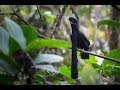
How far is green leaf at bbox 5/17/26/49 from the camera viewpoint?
2.35ft

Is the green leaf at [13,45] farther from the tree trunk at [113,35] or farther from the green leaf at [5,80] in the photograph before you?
the tree trunk at [113,35]

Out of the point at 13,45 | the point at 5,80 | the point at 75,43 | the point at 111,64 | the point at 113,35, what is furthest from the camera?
the point at 113,35

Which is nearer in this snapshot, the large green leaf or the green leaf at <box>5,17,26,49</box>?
the green leaf at <box>5,17,26,49</box>

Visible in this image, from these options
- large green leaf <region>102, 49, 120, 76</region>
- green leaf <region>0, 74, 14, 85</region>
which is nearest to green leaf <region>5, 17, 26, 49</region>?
green leaf <region>0, 74, 14, 85</region>

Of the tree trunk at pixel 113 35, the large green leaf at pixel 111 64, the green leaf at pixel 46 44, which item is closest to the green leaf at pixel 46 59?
the green leaf at pixel 46 44

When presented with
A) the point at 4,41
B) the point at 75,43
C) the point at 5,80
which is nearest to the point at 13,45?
the point at 4,41

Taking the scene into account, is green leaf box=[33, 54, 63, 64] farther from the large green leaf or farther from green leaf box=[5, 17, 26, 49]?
the large green leaf

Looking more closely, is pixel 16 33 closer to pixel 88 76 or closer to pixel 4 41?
pixel 4 41

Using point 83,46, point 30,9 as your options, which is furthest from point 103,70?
point 30,9

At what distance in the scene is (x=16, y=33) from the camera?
0.74 metres

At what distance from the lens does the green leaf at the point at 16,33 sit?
72cm

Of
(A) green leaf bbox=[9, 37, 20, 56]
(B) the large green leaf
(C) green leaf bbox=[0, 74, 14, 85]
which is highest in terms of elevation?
(A) green leaf bbox=[9, 37, 20, 56]
